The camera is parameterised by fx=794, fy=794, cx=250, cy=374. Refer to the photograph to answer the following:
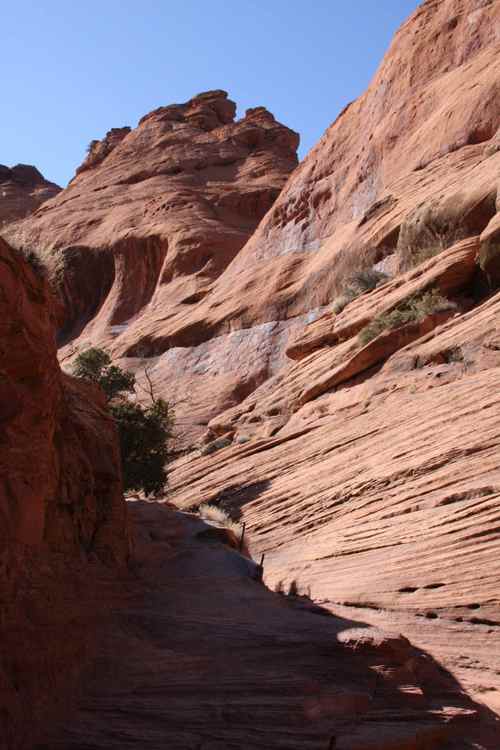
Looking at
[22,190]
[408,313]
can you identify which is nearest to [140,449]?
[408,313]

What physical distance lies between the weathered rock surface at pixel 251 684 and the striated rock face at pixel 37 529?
14.3 inches

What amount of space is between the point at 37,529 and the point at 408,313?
37.6 feet

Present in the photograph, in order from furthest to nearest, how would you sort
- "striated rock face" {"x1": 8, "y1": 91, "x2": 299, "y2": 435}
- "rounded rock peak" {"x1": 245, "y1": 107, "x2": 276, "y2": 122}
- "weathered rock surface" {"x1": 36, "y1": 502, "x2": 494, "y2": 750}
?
"rounded rock peak" {"x1": 245, "y1": 107, "x2": 276, "y2": 122} < "striated rock face" {"x1": 8, "y1": 91, "x2": 299, "y2": 435} < "weathered rock surface" {"x1": 36, "y1": 502, "x2": 494, "y2": 750}

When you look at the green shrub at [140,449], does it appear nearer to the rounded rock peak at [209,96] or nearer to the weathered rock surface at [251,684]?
the weathered rock surface at [251,684]

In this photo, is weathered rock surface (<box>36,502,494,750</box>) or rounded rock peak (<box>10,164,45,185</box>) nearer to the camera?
weathered rock surface (<box>36,502,494,750</box>)

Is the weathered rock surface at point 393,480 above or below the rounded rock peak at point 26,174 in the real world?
below

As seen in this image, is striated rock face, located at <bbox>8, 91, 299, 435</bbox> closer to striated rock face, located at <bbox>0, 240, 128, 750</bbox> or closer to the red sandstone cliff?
the red sandstone cliff

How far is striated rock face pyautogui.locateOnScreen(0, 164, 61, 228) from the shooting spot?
219ft

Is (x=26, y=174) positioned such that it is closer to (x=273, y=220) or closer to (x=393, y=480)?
(x=273, y=220)

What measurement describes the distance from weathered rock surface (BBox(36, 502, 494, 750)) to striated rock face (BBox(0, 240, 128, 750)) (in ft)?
1.19

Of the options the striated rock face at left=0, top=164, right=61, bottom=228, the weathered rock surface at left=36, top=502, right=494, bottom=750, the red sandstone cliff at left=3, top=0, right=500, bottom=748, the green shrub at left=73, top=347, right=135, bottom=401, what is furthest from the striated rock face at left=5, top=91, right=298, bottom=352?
the weathered rock surface at left=36, top=502, right=494, bottom=750

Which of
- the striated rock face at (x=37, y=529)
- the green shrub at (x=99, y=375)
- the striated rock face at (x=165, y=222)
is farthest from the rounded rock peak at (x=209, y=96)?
the striated rock face at (x=37, y=529)

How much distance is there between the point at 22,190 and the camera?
2879 inches

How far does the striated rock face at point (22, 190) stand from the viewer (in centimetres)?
6688
